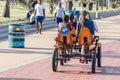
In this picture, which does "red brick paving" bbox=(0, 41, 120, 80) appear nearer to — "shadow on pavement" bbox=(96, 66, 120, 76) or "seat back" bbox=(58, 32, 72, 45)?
"shadow on pavement" bbox=(96, 66, 120, 76)

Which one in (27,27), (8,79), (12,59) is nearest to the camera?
(8,79)

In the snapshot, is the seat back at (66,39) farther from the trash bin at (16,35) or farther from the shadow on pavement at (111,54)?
the trash bin at (16,35)

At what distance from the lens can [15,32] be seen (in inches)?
636

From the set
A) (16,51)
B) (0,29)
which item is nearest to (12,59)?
(16,51)

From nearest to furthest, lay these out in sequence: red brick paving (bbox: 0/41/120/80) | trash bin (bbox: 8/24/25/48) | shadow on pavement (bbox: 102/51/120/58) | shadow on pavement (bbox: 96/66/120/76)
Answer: red brick paving (bbox: 0/41/120/80)
shadow on pavement (bbox: 96/66/120/76)
shadow on pavement (bbox: 102/51/120/58)
trash bin (bbox: 8/24/25/48)

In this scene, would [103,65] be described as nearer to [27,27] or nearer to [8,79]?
[8,79]

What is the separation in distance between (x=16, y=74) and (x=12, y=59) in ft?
9.20

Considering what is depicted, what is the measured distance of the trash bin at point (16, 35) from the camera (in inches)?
634

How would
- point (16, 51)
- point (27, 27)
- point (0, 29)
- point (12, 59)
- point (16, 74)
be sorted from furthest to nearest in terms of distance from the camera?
point (27, 27), point (0, 29), point (16, 51), point (12, 59), point (16, 74)

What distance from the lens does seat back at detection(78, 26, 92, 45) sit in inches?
439

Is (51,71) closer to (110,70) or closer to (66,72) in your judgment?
(66,72)

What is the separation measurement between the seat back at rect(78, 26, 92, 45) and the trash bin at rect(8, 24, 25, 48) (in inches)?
207

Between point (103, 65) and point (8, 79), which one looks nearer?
point (8, 79)

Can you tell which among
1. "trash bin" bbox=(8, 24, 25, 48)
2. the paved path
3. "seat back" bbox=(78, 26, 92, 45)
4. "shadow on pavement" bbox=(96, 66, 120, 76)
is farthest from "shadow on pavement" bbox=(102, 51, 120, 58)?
"seat back" bbox=(78, 26, 92, 45)
